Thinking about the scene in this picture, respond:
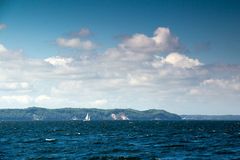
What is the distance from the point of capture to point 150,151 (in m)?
79.1

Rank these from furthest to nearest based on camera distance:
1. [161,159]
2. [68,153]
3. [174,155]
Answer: [68,153], [174,155], [161,159]

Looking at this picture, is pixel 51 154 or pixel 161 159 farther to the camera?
pixel 51 154

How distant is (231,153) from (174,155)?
1135cm

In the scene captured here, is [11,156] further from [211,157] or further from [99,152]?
[211,157]

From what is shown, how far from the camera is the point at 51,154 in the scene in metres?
75.8

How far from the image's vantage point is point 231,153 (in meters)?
73.8

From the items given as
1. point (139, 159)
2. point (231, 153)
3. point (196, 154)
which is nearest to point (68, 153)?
point (139, 159)

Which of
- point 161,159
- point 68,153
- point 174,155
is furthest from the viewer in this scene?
point 68,153

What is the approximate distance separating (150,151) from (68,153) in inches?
660

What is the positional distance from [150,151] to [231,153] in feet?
52.7

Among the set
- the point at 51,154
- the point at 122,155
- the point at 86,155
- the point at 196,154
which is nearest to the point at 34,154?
the point at 51,154

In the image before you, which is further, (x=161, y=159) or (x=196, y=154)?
(x=196, y=154)

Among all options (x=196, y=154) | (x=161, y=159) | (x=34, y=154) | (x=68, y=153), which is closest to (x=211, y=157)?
(x=196, y=154)

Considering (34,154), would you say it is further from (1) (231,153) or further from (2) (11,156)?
(1) (231,153)
